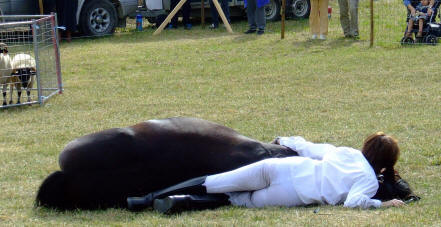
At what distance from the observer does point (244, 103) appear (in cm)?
990

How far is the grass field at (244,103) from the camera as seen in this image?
5.19 meters

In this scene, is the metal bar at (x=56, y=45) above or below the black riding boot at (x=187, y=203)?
above

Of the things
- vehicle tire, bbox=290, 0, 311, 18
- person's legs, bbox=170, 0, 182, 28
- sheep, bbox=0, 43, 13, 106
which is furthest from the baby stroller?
sheep, bbox=0, 43, 13, 106

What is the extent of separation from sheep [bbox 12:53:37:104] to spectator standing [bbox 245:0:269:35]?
7454 mm

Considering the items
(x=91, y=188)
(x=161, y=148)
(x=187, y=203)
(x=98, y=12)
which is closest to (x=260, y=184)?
(x=187, y=203)

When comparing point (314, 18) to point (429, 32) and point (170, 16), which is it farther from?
point (170, 16)

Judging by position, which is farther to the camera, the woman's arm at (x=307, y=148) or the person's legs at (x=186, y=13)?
the person's legs at (x=186, y=13)

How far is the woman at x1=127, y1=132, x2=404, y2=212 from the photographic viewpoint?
523 centimetres

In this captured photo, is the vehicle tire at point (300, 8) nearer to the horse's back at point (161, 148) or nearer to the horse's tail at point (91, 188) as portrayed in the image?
the horse's back at point (161, 148)

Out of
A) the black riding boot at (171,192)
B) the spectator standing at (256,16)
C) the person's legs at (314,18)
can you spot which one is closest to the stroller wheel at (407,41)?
the person's legs at (314,18)

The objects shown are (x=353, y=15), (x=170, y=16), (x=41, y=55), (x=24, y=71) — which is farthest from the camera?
(x=170, y=16)

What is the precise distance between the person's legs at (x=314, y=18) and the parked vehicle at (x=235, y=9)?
12.1ft

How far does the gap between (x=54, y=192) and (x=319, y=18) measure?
Answer: 37.1 ft

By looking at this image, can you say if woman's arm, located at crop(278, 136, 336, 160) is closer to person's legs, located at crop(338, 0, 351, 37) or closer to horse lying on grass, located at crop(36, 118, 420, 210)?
horse lying on grass, located at crop(36, 118, 420, 210)
